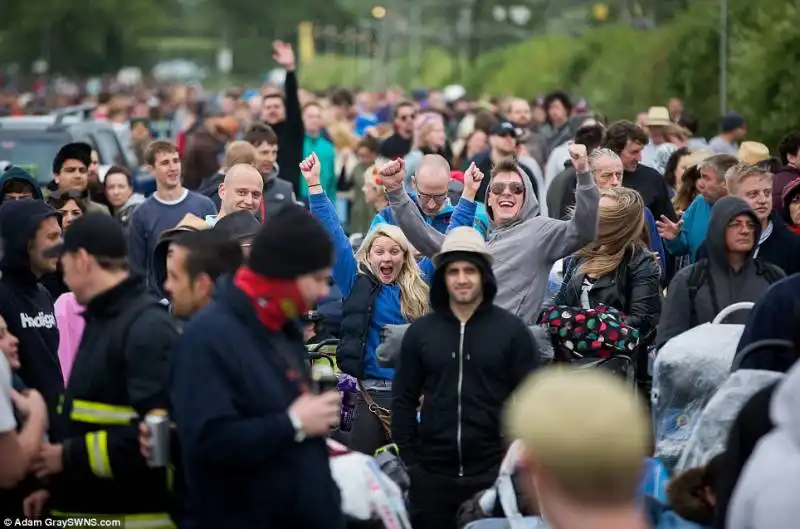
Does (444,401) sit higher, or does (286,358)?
(286,358)

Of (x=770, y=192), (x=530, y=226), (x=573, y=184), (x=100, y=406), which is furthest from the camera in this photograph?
(x=573, y=184)

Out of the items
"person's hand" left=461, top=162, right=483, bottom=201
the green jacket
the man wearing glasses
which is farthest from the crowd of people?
the man wearing glasses

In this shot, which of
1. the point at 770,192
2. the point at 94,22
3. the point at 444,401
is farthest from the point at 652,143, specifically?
the point at 94,22

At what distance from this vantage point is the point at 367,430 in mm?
10844

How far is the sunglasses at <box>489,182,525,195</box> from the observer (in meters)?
11.3

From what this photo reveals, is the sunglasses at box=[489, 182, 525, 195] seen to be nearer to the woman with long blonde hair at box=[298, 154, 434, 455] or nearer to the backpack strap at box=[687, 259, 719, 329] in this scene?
the woman with long blonde hair at box=[298, 154, 434, 455]

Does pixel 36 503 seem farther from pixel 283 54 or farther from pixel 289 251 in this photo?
pixel 283 54

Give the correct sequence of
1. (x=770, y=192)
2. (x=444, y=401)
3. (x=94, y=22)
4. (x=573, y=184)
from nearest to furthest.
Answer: (x=444, y=401), (x=770, y=192), (x=573, y=184), (x=94, y=22)

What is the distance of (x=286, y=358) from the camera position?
6562mm

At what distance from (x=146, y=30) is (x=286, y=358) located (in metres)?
109

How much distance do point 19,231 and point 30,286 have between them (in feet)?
0.89

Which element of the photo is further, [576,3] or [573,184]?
[576,3]

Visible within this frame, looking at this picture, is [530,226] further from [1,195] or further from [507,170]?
[1,195]

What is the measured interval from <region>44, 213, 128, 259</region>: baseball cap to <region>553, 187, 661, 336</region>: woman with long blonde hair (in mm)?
4579
